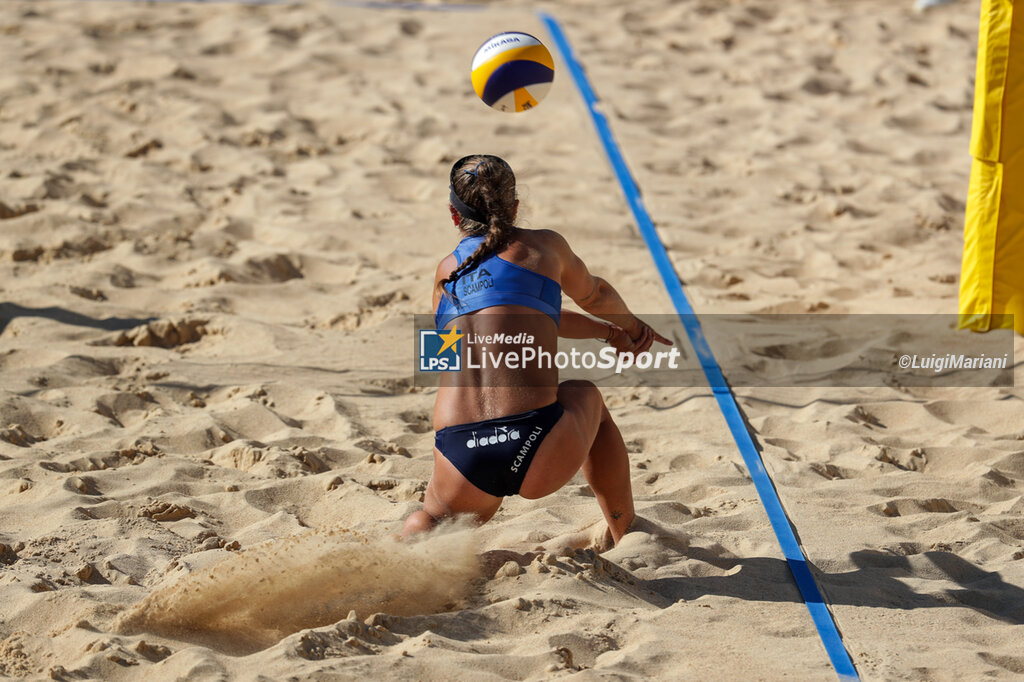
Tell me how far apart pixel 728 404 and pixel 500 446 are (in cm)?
151

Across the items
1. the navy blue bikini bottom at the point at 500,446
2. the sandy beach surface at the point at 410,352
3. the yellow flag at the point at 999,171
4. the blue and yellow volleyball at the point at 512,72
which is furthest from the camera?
the yellow flag at the point at 999,171

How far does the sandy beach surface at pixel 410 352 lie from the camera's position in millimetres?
2703

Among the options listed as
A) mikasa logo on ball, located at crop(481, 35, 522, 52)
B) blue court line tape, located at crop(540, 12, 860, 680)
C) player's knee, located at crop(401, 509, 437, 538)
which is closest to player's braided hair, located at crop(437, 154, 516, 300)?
player's knee, located at crop(401, 509, 437, 538)

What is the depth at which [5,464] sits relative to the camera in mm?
3451

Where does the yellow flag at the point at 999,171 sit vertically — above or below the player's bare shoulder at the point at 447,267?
above

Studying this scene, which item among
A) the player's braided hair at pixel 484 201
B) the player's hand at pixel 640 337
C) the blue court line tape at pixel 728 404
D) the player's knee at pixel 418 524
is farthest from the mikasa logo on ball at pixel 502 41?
the player's knee at pixel 418 524

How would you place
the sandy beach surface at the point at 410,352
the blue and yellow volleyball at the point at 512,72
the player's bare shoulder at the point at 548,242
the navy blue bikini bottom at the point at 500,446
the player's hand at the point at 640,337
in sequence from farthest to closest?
the blue and yellow volleyball at the point at 512,72 → the player's hand at the point at 640,337 → the player's bare shoulder at the point at 548,242 → the navy blue bikini bottom at the point at 500,446 → the sandy beach surface at the point at 410,352

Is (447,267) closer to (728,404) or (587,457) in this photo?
(587,457)

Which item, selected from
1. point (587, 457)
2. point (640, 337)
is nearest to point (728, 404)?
point (640, 337)

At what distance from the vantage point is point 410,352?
4.45m

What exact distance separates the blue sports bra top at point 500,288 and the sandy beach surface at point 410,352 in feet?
2.00

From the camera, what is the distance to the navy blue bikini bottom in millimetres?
2807

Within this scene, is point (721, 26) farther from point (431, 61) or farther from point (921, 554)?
point (921, 554)

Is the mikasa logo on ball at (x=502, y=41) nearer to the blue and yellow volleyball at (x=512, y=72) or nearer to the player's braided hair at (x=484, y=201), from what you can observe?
the blue and yellow volleyball at (x=512, y=72)
